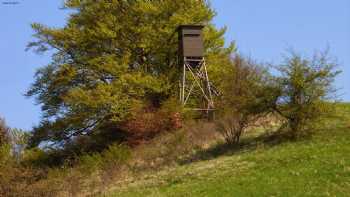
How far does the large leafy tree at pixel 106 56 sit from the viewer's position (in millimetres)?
36125

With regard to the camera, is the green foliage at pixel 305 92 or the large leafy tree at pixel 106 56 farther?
the large leafy tree at pixel 106 56

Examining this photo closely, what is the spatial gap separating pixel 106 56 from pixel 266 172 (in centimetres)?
1971

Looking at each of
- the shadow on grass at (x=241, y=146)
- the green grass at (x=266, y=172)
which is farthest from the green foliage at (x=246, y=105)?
the green grass at (x=266, y=172)

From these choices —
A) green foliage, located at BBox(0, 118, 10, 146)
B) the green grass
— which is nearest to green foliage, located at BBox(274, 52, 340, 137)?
the green grass

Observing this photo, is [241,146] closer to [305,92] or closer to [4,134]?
[305,92]

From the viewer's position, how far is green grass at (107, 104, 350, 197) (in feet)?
54.7

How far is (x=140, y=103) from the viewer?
115ft

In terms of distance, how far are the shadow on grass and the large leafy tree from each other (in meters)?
9.50

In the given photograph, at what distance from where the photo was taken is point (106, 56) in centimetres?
3678

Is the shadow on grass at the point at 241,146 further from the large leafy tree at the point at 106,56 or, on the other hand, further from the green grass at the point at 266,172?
the large leafy tree at the point at 106,56

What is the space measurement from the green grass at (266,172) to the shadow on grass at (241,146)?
72mm

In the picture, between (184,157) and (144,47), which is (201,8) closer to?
(144,47)

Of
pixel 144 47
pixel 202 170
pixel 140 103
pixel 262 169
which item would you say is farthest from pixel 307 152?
pixel 144 47

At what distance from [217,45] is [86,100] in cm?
1096
